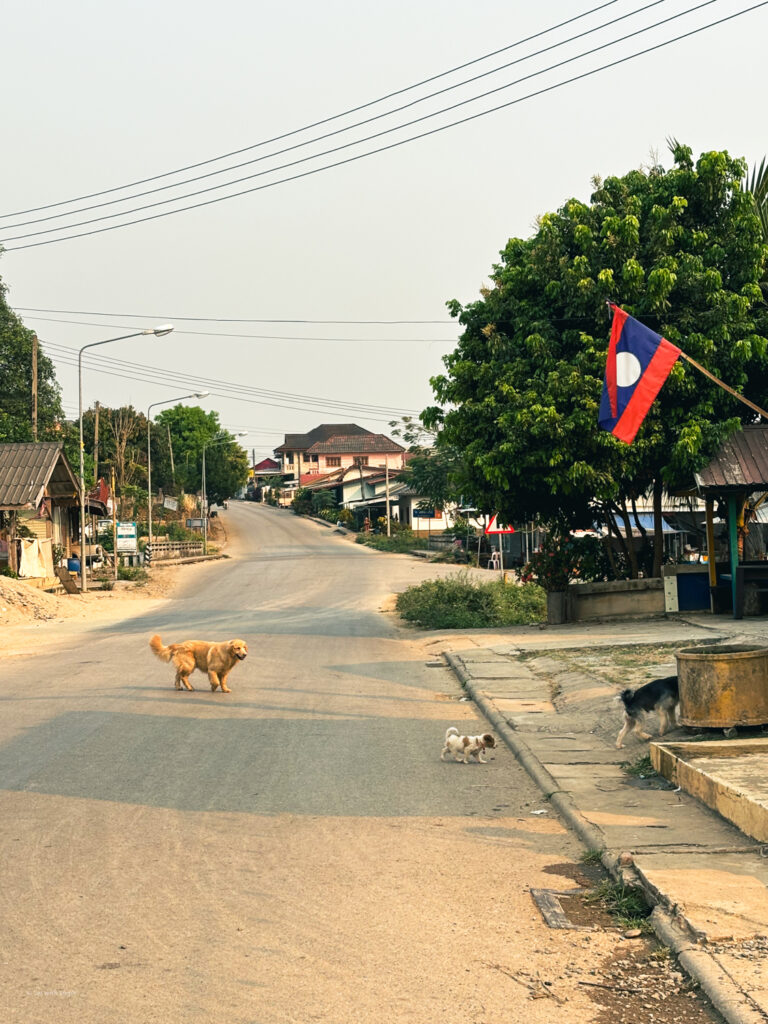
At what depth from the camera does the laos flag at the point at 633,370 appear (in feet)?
42.8

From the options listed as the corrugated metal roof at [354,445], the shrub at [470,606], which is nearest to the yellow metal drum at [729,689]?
the shrub at [470,606]

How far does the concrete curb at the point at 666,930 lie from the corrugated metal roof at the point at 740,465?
11150 millimetres

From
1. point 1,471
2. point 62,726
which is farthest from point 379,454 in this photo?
point 62,726

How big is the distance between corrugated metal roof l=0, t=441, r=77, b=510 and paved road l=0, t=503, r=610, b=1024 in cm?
2291

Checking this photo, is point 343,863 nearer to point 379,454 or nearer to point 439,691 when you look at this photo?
point 439,691

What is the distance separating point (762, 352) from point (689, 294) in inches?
72.0

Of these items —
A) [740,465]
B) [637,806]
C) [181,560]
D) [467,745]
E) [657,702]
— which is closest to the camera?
[637,806]

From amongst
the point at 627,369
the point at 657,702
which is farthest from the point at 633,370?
the point at 657,702

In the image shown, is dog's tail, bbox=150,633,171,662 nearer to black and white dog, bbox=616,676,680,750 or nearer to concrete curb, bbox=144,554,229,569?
black and white dog, bbox=616,676,680,750

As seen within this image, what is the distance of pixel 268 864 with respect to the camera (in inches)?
268

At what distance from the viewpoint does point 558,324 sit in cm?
2286

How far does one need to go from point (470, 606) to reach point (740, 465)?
26.1 feet

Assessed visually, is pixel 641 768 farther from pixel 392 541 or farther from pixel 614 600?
pixel 392 541

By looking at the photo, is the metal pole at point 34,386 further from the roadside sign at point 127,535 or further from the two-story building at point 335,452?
the two-story building at point 335,452
